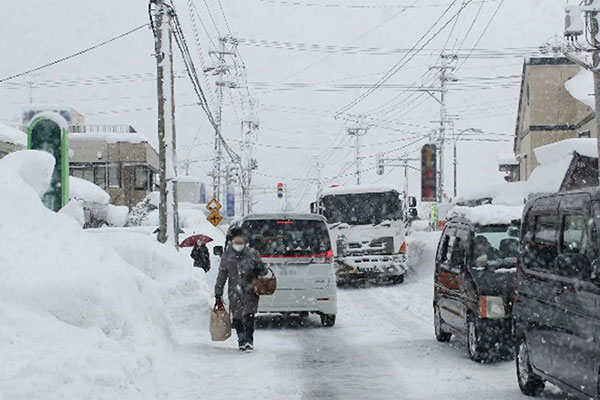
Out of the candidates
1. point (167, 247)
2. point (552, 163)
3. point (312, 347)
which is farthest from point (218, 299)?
point (552, 163)

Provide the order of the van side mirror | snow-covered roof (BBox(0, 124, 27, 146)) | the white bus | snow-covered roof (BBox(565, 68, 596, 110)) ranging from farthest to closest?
snow-covered roof (BBox(565, 68, 596, 110)) → snow-covered roof (BBox(0, 124, 27, 146)) → the van side mirror → the white bus

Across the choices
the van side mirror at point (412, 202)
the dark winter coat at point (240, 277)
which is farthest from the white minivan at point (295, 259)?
the van side mirror at point (412, 202)

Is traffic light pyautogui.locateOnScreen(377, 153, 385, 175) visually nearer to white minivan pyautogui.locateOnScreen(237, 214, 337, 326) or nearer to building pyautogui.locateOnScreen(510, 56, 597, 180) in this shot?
building pyautogui.locateOnScreen(510, 56, 597, 180)

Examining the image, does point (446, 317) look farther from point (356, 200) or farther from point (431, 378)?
point (356, 200)

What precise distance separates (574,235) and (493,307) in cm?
331

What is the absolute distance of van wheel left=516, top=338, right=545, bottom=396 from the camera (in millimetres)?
8578

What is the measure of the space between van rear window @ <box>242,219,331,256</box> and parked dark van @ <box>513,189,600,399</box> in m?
6.70

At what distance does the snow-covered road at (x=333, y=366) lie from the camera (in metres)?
9.04

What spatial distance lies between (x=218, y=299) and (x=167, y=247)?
29.2ft

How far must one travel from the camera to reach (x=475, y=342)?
35.8 feet

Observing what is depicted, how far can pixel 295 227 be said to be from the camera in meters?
15.7

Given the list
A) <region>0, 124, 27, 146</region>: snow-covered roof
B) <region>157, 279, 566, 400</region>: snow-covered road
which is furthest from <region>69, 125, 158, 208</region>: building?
<region>157, 279, 566, 400</region>: snow-covered road

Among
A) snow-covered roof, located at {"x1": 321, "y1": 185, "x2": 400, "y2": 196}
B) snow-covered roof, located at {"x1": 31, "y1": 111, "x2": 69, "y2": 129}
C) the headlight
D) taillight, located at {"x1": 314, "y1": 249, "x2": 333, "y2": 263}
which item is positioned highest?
snow-covered roof, located at {"x1": 31, "y1": 111, "x2": 69, "y2": 129}

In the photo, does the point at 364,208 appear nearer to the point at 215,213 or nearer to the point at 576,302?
the point at 215,213
